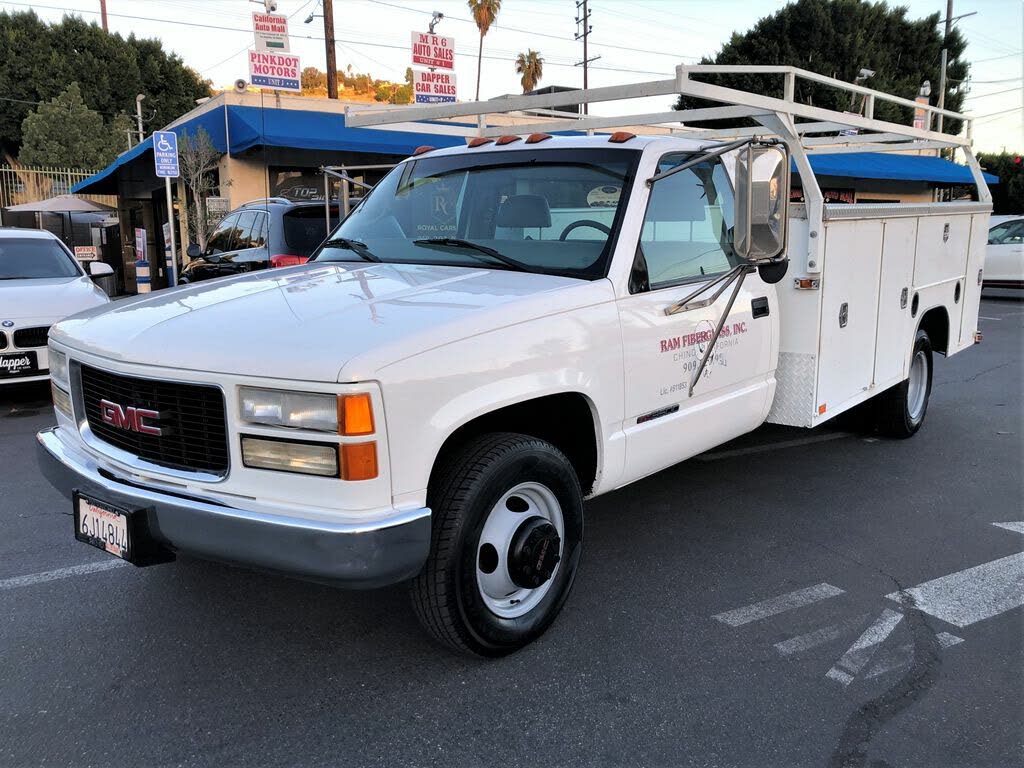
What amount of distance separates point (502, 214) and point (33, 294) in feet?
Answer: 18.4

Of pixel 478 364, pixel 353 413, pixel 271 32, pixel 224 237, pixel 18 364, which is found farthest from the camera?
pixel 271 32

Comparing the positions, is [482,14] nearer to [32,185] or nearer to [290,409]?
[32,185]

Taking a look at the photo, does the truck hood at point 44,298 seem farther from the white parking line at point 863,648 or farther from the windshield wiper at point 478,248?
the white parking line at point 863,648

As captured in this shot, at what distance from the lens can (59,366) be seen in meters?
3.53

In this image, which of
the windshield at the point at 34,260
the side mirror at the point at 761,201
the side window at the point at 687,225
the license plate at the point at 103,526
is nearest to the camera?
the license plate at the point at 103,526

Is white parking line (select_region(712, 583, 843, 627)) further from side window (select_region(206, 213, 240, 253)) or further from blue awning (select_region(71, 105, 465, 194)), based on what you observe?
blue awning (select_region(71, 105, 465, 194))

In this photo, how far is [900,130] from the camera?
216 inches

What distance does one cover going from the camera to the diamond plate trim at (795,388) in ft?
14.9

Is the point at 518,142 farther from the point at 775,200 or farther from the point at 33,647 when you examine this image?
the point at 33,647

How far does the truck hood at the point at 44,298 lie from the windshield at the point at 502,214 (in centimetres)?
408

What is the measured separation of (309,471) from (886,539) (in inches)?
127

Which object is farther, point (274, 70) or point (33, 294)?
point (274, 70)

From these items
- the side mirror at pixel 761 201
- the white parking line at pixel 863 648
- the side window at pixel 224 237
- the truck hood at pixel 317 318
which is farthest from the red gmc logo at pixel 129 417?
the side window at pixel 224 237

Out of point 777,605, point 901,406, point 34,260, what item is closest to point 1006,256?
point 901,406
